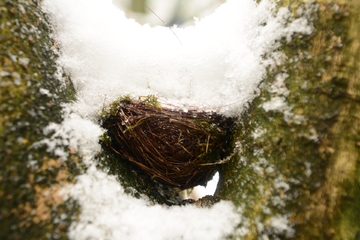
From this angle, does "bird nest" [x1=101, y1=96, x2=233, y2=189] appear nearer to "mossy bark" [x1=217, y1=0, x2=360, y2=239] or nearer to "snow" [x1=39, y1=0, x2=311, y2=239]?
"snow" [x1=39, y1=0, x2=311, y2=239]

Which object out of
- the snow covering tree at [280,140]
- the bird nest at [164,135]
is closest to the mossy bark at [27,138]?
the snow covering tree at [280,140]

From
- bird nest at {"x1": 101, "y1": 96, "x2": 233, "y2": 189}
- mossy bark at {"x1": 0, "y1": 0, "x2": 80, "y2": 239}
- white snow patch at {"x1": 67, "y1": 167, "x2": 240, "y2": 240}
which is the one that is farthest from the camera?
bird nest at {"x1": 101, "y1": 96, "x2": 233, "y2": 189}

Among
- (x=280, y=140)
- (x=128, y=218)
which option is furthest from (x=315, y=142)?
(x=128, y=218)

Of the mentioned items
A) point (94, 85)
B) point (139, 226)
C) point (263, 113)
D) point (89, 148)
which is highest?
point (263, 113)

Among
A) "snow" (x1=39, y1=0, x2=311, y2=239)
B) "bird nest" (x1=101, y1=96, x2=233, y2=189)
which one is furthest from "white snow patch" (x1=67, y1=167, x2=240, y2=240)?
"bird nest" (x1=101, y1=96, x2=233, y2=189)

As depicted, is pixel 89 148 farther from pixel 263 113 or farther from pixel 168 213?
pixel 263 113

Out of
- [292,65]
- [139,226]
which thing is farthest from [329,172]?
[139,226]

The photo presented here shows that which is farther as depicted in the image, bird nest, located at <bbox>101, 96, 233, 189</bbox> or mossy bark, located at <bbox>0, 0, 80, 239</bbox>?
bird nest, located at <bbox>101, 96, 233, 189</bbox>
